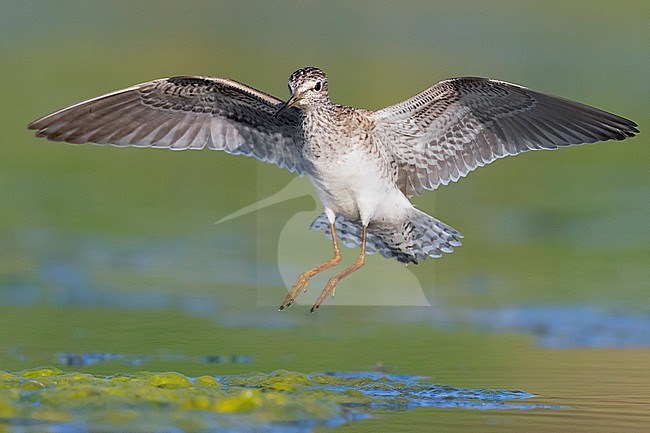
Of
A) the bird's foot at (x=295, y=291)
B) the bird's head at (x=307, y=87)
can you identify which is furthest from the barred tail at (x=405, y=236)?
the bird's head at (x=307, y=87)

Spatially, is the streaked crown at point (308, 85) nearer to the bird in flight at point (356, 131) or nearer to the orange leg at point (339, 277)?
the bird in flight at point (356, 131)

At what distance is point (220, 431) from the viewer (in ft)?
22.4

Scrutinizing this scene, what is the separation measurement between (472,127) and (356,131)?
3.25 feet

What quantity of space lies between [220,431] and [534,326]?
3939mm

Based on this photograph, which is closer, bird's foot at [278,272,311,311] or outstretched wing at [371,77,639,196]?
bird's foot at [278,272,311,311]

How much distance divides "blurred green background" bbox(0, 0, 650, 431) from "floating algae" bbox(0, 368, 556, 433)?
534mm

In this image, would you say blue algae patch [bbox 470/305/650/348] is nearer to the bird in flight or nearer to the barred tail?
the barred tail

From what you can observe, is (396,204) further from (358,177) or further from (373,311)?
(373,311)

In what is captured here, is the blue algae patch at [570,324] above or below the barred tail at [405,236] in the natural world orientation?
below

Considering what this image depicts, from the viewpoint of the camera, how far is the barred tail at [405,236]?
9281 millimetres

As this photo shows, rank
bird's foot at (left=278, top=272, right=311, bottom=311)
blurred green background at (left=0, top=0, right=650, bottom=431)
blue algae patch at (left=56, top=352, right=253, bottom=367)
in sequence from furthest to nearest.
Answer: blurred green background at (left=0, top=0, right=650, bottom=431), blue algae patch at (left=56, top=352, right=253, bottom=367), bird's foot at (left=278, top=272, right=311, bottom=311)

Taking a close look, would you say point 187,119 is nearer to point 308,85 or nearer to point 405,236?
point 308,85

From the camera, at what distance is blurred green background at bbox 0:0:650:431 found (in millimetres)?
9641

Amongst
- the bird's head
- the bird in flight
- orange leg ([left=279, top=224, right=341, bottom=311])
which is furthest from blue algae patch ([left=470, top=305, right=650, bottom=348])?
the bird's head
